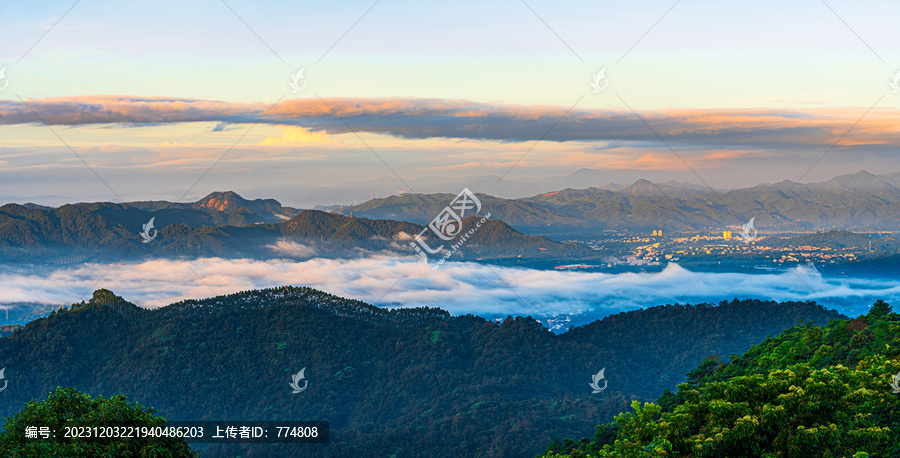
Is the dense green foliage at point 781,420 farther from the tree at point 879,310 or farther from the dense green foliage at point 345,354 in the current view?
the dense green foliage at point 345,354

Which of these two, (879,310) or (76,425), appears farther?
(879,310)

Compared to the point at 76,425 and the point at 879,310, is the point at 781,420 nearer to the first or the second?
the point at 76,425

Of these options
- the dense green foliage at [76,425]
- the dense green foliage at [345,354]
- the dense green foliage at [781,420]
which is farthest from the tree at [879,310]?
the dense green foliage at [345,354]

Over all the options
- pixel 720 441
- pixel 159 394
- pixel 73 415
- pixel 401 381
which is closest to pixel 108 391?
pixel 159 394

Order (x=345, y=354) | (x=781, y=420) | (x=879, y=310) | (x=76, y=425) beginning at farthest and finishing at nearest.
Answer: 1. (x=345, y=354)
2. (x=879, y=310)
3. (x=76, y=425)
4. (x=781, y=420)

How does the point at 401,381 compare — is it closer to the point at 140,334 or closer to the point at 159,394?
the point at 159,394

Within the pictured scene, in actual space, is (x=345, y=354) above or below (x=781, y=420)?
above

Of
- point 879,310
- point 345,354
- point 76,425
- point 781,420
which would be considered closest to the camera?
point 781,420

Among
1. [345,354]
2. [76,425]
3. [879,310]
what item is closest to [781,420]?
[76,425]
